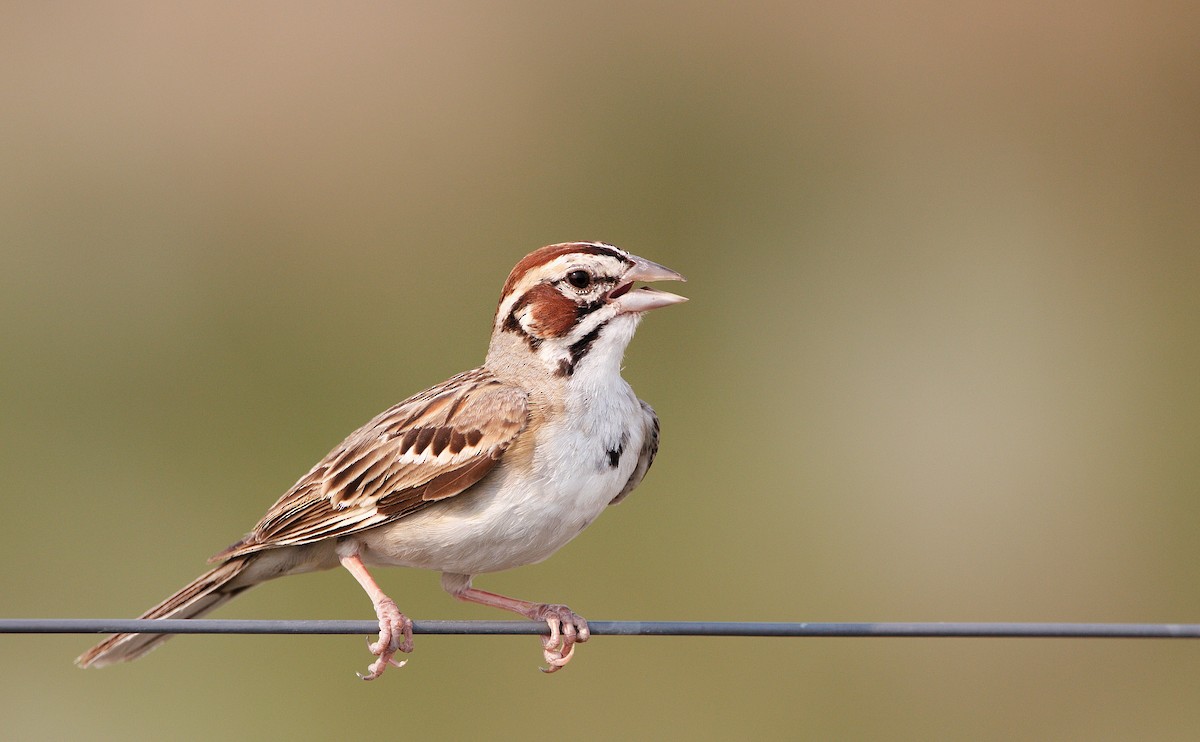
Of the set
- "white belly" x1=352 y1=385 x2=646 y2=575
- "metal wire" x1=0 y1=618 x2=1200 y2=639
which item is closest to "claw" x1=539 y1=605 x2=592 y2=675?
"white belly" x1=352 y1=385 x2=646 y2=575

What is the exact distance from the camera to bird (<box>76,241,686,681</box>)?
6664 mm

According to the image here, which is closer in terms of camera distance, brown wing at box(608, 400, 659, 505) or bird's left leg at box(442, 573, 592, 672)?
bird's left leg at box(442, 573, 592, 672)

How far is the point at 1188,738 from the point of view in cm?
1256

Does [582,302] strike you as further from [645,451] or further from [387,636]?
[387,636]

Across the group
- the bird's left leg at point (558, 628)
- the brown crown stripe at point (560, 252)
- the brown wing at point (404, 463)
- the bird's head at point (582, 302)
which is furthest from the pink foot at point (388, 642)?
the brown crown stripe at point (560, 252)

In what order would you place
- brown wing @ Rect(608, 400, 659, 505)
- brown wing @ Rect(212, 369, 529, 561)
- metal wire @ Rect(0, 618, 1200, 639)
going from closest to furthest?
metal wire @ Rect(0, 618, 1200, 639) < brown wing @ Rect(212, 369, 529, 561) < brown wing @ Rect(608, 400, 659, 505)

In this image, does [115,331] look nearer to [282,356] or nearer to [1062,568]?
[282,356]

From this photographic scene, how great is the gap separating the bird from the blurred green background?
4294mm

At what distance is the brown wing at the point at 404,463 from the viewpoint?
22.0 ft

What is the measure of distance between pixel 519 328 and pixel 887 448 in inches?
326

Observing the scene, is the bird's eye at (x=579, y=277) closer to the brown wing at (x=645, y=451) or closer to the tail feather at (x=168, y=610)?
the brown wing at (x=645, y=451)

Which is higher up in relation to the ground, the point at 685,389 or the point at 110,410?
the point at 685,389

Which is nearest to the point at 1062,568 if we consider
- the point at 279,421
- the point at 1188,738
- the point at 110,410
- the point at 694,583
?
the point at 1188,738

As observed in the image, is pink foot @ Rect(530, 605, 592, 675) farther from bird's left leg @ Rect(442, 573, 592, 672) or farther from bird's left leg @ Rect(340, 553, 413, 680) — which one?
bird's left leg @ Rect(340, 553, 413, 680)
